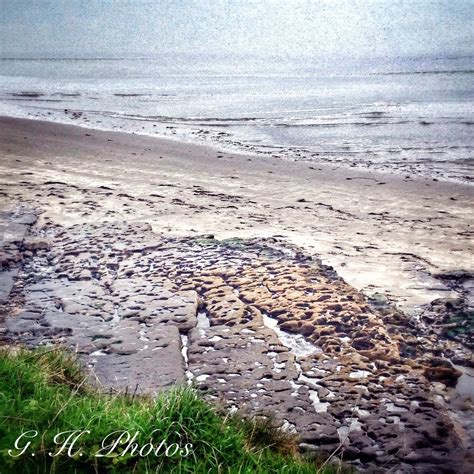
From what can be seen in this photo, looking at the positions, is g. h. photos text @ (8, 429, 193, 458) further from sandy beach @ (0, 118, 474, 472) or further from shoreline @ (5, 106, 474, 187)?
shoreline @ (5, 106, 474, 187)

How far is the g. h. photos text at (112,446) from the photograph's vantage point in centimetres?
197

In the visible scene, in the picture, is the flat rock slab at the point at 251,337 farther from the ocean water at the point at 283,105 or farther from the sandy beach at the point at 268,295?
the ocean water at the point at 283,105

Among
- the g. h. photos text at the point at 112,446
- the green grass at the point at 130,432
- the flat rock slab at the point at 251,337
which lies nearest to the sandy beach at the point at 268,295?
the flat rock slab at the point at 251,337

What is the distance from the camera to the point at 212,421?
2.20 metres

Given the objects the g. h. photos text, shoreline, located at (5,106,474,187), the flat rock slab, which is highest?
shoreline, located at (5,106,474,187)

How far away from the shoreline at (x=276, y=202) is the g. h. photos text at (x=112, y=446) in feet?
5.70

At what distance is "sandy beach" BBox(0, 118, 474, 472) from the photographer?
2.64 metres

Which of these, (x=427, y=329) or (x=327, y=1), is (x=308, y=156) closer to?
(x=427, y=329)

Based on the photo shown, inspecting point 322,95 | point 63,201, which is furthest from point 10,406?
point 322,95

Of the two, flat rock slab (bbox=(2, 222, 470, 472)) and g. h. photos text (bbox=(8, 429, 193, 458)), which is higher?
g. h. photos text (bbox=(8, 429, 193, 458))

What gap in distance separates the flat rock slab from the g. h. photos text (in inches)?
15.7

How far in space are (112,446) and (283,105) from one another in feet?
30.6

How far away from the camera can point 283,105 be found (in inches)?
429

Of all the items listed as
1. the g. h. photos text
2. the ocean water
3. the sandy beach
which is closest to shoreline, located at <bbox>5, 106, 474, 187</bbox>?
the ocean water
